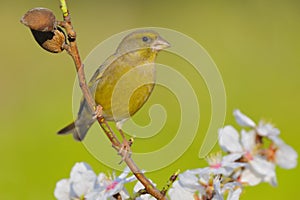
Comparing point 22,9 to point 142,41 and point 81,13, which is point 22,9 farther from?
point 142,41

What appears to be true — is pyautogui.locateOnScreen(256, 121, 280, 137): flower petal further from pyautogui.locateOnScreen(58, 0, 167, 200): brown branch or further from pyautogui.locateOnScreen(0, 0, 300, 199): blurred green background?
pyautogui.locateOnScreen(0, 0, 300, 199): blurred green background

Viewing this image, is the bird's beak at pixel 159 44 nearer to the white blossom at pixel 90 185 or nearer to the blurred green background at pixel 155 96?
the white blossom at pixel 90 185

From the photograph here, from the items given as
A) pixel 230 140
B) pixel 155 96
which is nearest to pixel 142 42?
pixel 230 140

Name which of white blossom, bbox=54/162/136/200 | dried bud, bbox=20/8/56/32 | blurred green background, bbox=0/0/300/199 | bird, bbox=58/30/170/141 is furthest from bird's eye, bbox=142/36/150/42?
blurred green background, bbox=0/0/300/199

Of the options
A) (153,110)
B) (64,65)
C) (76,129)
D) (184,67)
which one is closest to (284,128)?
(184,67)

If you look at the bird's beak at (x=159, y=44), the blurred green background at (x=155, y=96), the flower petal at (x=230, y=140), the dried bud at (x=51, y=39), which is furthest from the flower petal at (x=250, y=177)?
the blurred green background at (x=155, y=96)

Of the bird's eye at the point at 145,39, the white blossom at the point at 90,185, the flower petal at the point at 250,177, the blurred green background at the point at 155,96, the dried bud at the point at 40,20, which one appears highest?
the dried bud at the point at 40,20
